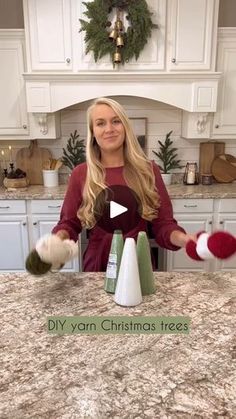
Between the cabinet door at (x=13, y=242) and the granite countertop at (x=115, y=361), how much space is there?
5.52 feet

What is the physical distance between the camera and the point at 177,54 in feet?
8.63

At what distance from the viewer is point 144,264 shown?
42.0 inches

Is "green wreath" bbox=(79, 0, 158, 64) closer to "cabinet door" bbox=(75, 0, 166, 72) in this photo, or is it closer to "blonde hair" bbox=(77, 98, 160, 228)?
"cabinet door" bbox=(75, 0, 166, 72)

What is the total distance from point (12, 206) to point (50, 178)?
0.43 m

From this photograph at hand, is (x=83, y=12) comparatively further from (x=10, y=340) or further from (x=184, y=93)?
(x=10, y=340)

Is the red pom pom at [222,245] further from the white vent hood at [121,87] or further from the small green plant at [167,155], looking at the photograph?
the small green plant at [167,155]

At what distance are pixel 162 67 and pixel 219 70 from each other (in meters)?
0.51

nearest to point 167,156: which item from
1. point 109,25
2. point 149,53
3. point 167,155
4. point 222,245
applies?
point 167,155

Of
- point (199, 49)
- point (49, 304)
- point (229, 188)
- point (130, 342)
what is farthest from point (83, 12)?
point (130, 342)

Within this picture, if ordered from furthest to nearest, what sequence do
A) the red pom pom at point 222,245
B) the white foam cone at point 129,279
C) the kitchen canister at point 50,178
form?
the kitchen canister at point 50,178, the white foam cone at point 129,279, the red pom pom at point 222,245

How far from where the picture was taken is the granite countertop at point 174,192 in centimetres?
270

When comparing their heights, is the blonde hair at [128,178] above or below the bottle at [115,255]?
above

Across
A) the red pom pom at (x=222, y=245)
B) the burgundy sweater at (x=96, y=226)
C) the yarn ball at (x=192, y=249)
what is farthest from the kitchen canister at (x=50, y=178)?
the red pom pom at (x=222, y=245)

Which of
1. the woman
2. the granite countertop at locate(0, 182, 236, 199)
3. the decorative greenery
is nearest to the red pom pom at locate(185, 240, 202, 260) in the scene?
the woman
